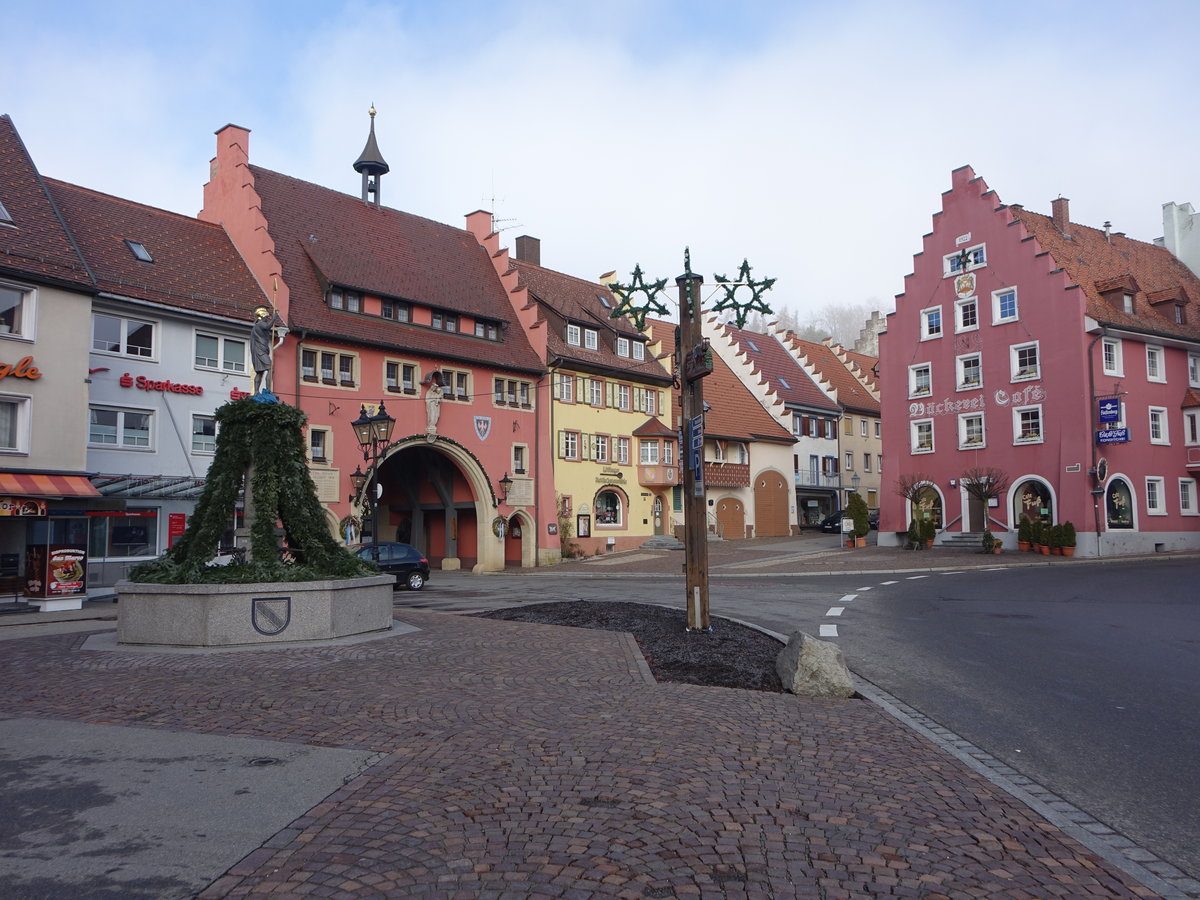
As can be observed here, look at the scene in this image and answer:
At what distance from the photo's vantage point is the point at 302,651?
1152cm

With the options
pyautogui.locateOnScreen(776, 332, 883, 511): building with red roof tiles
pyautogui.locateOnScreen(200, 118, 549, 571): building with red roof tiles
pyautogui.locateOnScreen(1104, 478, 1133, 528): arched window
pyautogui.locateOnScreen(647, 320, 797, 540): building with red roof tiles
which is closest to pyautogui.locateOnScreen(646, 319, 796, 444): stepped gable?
pyautogui.locateOnScreen(647, 320, 797, 540): building with red roof tiles

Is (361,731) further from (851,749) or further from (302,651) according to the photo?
(302,651)

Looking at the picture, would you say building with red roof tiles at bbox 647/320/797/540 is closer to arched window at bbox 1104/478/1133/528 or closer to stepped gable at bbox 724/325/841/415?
stepped gable at bbox 724/325/841/415

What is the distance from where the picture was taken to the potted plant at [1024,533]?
121ft

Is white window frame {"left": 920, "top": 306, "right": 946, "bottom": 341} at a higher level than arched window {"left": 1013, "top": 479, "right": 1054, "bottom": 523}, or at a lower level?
higher

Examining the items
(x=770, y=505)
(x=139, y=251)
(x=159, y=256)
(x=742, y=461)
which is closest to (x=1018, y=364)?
(x=742, y=461)

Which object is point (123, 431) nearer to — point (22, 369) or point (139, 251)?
point (22, 369)

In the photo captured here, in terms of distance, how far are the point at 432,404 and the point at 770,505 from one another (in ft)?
79.0

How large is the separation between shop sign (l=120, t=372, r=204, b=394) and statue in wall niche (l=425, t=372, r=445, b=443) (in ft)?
30.8

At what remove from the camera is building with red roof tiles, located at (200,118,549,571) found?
33938 mm

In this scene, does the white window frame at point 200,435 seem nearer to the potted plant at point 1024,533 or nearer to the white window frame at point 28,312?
the white window frame at point 28,312

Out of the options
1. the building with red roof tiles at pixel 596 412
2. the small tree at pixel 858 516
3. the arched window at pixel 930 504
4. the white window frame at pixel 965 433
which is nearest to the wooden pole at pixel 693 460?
the building with red roof tiles at pixel 596 412

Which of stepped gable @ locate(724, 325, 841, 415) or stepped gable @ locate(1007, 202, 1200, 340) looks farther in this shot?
stepped gable @ locate(724, 325, 841, 415)

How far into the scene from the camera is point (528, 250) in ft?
168
